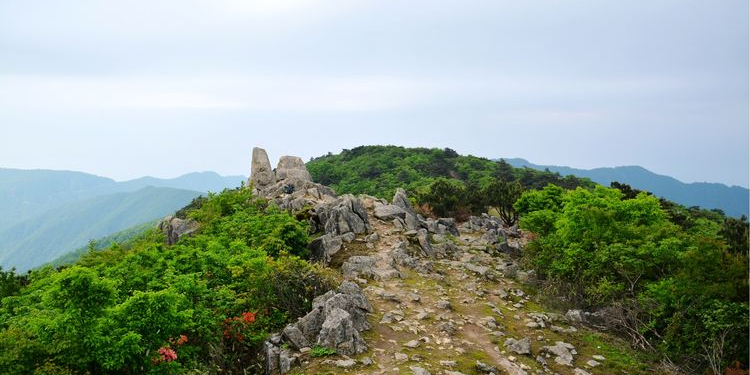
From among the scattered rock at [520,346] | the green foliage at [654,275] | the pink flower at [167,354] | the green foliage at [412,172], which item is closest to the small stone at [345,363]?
the pink flower at [167,354]

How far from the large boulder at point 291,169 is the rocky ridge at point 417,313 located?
1456 centimetres

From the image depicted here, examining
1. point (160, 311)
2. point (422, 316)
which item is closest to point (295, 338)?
point (160, 311)

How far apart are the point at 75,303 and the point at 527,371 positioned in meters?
11.4

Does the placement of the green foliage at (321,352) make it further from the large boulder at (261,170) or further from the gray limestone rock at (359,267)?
the large boulder at (261,170)

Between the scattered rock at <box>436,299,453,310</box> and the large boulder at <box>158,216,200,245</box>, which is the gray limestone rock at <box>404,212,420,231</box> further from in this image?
the large boulder at <box>158,216,200,245</box>

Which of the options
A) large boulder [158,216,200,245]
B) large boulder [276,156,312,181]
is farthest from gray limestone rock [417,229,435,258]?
large boulder [276,156,312,181]

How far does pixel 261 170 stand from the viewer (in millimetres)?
44625

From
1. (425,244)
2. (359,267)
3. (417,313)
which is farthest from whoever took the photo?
(425,244)

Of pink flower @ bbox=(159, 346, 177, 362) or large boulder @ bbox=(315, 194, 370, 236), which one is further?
large boulder @ bbox=(315, 194, 370, 236)

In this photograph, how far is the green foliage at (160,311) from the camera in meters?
9.52

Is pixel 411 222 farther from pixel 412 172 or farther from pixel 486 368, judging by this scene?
pixel 412 172

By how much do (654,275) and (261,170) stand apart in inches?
1430

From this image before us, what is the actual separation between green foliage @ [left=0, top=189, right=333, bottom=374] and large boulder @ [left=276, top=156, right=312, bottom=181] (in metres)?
23.2

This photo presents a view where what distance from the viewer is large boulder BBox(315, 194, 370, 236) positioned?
2530 centimetres
